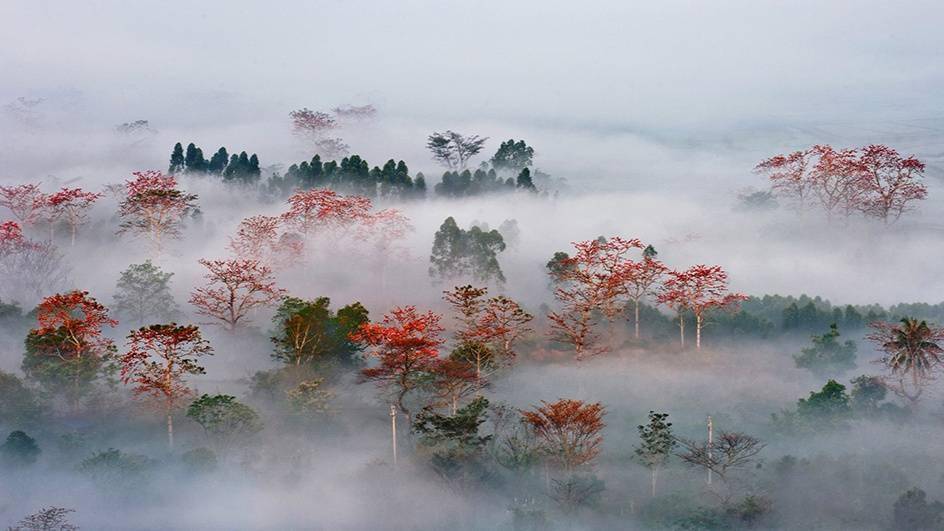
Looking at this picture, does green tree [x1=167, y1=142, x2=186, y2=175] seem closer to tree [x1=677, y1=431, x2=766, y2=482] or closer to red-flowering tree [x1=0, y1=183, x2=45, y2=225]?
red-flowering tree [x1=0, y1=183, x2=45, y2=225]

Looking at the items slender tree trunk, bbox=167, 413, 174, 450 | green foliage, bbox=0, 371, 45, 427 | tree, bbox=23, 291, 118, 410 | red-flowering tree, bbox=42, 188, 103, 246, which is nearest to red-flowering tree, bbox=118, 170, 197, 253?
red-flowering tree, bbox=42, 188, 103, 246

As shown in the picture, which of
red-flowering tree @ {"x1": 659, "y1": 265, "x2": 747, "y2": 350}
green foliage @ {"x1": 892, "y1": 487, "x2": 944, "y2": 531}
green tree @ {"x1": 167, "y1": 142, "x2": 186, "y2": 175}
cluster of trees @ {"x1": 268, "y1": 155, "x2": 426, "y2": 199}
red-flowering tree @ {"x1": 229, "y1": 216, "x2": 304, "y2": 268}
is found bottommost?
green foliage @ {"x1": 892, "y1": 487, "x2": 944, "y2": 531}

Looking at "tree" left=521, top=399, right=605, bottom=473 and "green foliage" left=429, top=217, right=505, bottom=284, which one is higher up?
"green foliage" left=429, top=217, right=505, bottom=284

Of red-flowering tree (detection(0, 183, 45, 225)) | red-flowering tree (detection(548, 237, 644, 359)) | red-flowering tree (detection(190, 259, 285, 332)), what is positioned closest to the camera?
red-flowering tree (detection(548, 237, 644, 359))

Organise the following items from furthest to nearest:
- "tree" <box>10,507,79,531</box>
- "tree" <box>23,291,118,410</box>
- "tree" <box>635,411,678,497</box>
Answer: "tree" <box>23,291,118,410</box> → "tree" <box>635,411,678,497</box> → "tree" <box>10,507,79,531</box>

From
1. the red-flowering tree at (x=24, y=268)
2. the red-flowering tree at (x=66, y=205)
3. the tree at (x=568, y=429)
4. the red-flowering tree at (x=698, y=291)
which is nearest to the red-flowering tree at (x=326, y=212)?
the red-flowering tree at (x=66, y=205)

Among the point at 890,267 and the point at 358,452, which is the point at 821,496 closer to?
the point at 358,452
